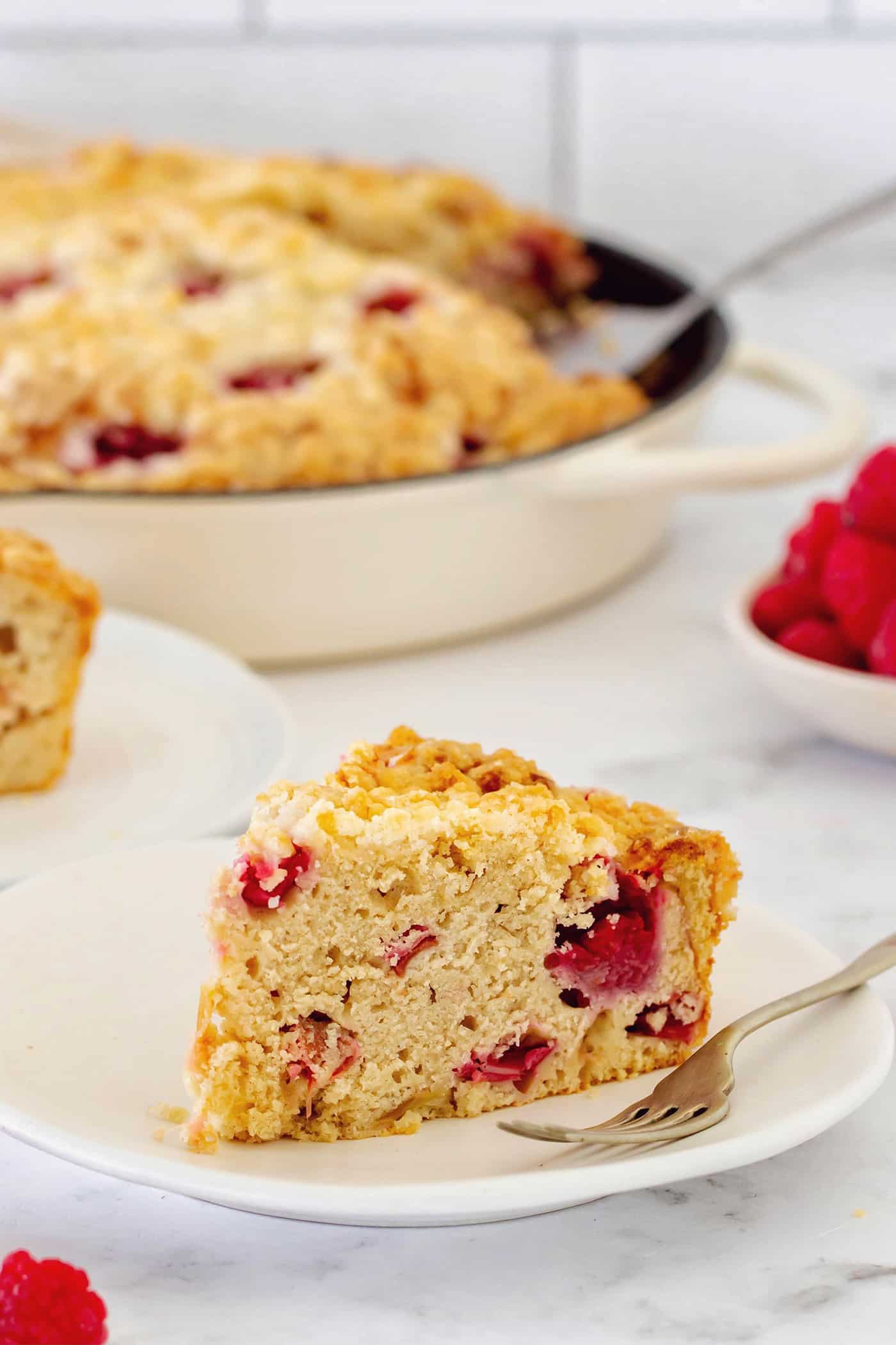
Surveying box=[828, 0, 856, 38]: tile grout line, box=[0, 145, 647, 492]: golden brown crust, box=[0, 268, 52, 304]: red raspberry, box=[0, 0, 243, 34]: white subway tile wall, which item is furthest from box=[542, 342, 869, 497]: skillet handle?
box=[0, 0, 243, 34]: white subway tile wall

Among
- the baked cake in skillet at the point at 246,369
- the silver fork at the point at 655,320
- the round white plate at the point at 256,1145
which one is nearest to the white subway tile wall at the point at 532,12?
the silver fork at the point at 655,320

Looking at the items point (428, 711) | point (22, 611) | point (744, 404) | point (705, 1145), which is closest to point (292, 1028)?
point (705, 1145)

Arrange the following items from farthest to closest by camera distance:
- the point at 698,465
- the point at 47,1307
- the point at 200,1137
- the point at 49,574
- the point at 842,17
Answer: the point at 842,17 < the point at 698,465 < the point at 49,574 < the point at 200,1137 < the point at 47,1307

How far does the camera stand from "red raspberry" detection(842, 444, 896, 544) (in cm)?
138

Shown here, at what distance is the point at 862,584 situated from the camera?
136 centimetres

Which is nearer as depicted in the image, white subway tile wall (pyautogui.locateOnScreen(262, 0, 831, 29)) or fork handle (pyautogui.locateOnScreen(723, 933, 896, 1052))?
fork handle (pyautogui.locateOnScreen(723, 933, 896, 1052))

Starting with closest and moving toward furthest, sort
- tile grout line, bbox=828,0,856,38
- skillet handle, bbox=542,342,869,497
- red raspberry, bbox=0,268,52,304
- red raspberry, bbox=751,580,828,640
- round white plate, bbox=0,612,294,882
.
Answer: round white plate, bbox=0,612,294,882 → red raspberry, bbox=751,580,828,640 → skillet handle, bbox=542,342,869,497 → red raspberry, bbox=0,268,52,304 → tile grout line, bbox=828,0,856,38

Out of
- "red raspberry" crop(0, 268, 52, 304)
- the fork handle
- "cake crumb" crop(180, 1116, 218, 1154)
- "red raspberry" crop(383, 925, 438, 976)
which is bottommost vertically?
"cake crumb" crop(180, 1116, 218, 1154)

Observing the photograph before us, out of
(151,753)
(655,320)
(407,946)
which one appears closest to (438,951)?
(407,946)

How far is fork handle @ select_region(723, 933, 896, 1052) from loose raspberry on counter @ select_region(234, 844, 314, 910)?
0.23 meters

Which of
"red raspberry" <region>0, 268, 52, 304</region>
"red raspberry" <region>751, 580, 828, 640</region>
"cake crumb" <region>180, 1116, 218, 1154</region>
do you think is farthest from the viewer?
"red raspberry" <region>0, 268, 52, 304</region>

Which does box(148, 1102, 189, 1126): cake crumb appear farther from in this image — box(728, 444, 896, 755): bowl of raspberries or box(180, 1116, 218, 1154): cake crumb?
box(728, 444, 896, 755): bowl of raspberries

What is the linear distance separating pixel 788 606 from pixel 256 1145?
73 cm

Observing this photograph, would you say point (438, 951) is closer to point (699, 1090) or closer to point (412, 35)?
point (699, 1090)
